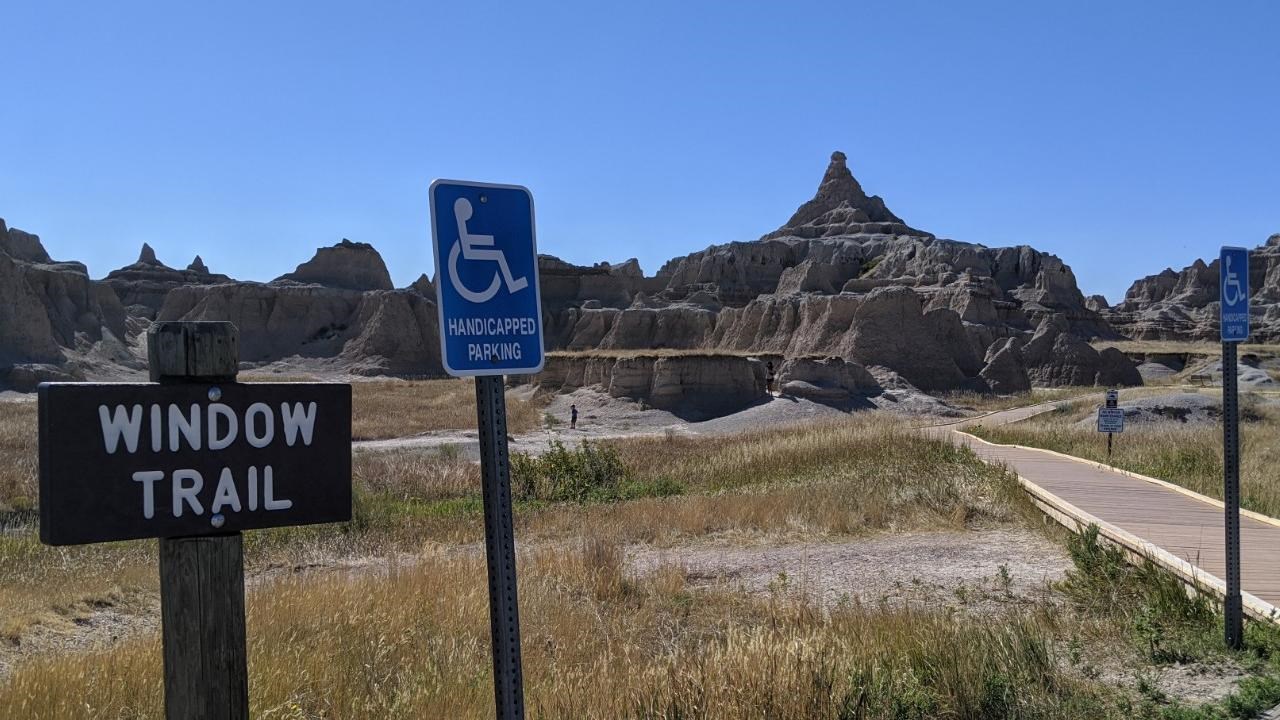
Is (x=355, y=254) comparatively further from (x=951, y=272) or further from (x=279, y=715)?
(x=279, y=715)

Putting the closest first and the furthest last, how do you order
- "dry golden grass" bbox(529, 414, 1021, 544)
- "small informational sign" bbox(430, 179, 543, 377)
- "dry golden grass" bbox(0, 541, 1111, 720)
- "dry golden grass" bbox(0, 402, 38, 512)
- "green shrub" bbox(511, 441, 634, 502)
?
"small informational sign" bbox(430, 179, 543, 377) → "dry golden grass" bbox(0, 541, 1111, 720) → "dry golden grass" bbox(529, 414, 1021, 544) → "dry golden grass" bbox(0, 402, 38, 512) → "green shrub" bbox(511, 441, 634, 502)

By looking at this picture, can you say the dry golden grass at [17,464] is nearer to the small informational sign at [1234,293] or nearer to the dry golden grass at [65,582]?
the dry golden grass at [65,582]

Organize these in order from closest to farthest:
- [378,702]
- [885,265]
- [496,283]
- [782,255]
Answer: [496,283], [378,702], [885,265], [782,255]

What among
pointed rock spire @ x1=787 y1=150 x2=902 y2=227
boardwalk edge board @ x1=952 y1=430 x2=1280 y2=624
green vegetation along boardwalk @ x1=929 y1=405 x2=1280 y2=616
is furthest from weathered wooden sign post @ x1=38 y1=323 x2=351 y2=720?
pointed rock spire @ x1=787 y1=150 x2=902 y2=227

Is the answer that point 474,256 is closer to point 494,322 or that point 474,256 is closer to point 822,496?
point 494,322

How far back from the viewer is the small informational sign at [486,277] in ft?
8.98

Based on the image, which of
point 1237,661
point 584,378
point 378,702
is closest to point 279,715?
point 378,702

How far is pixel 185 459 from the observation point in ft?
8.09

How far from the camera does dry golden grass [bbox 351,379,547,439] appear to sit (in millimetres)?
32562

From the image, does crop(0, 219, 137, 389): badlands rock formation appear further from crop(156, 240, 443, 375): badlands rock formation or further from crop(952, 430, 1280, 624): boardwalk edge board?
crop(952, 430, 1280, 624): boardwalk edge board

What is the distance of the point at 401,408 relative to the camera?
3869cm

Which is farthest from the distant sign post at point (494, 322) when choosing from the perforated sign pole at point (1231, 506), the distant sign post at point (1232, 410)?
the distant sign post at point (1232, 410)

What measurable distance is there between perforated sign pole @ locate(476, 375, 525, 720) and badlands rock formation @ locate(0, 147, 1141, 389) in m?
36.1

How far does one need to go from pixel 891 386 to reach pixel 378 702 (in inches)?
1586
